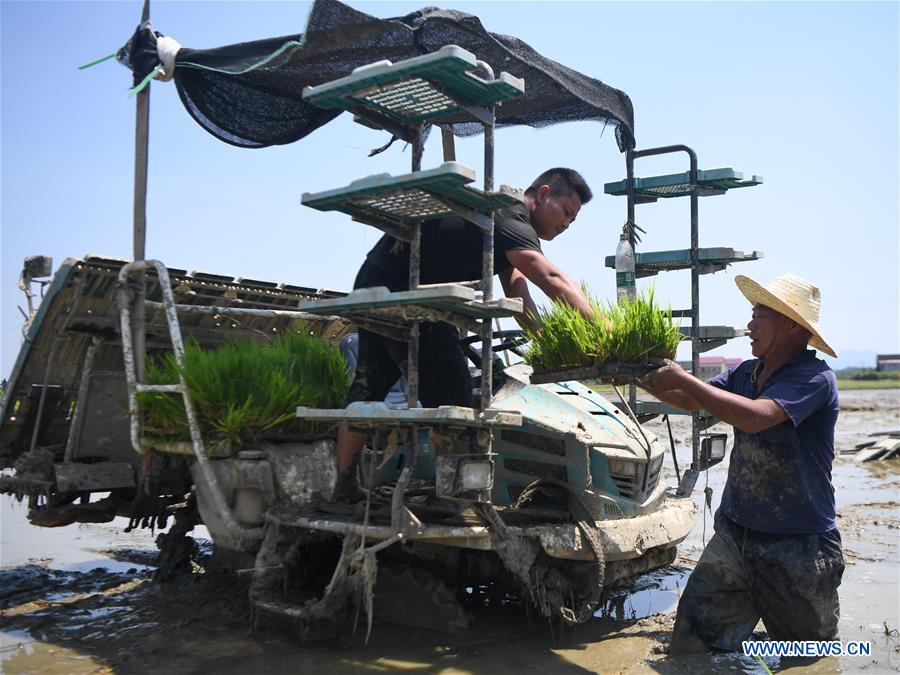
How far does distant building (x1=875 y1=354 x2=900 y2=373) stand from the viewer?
71.8 m

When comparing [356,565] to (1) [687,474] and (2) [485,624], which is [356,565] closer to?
(2) [485,624]

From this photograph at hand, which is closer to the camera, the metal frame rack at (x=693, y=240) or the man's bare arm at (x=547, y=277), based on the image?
the man's bare arm at (x=547, y=277)

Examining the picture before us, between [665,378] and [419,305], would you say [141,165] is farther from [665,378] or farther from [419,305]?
[665,378]

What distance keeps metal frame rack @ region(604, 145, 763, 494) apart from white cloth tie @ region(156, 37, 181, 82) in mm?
3975

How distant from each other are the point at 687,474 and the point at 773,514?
1913mm

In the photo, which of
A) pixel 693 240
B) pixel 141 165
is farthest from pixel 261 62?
pixel 693 240

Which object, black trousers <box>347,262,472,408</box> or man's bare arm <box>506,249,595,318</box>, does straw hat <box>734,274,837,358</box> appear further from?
black trousers <box>347,262,472,408</box>

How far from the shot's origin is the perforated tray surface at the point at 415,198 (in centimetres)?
349

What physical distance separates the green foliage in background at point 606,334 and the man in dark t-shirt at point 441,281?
0.18 meters

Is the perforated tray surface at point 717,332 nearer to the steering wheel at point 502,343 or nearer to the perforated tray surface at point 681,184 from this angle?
the perforated tray surface at point 681,184

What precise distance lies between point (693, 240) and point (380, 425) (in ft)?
14.2

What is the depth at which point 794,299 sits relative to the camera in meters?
4.18

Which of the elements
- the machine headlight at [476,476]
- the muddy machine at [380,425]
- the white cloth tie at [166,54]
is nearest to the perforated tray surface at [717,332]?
the muddy machine at [380,425]

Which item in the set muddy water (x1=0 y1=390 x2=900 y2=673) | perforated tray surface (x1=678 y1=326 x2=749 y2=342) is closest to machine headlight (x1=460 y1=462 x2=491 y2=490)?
muddy water (x1=0 y1=390 x2=900 y2=673)
